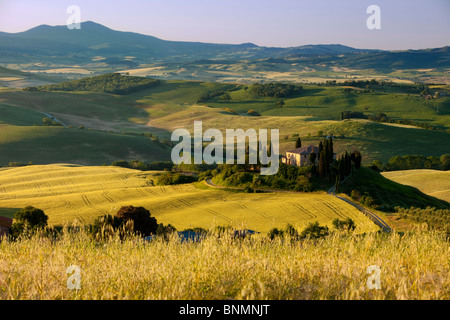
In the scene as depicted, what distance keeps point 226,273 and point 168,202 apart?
48.3m

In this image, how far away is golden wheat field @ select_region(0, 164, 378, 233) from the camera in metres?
45.5

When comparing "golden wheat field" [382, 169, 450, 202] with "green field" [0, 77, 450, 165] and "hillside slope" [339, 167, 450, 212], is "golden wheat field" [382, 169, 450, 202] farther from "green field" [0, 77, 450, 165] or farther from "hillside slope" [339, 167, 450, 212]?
"green field" [0, 77, 450, 165]

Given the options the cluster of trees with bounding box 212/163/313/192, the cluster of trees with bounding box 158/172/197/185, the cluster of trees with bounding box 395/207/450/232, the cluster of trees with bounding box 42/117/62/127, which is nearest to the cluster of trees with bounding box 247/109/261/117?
the cluster of trees with bounding box 42/117/62/127

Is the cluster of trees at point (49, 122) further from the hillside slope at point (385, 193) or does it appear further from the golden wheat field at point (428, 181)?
the hillside slope at point (385, 193)

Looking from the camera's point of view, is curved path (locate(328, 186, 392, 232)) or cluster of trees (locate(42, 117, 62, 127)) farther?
cluster of trees (locate(42, 117, 62, 127))

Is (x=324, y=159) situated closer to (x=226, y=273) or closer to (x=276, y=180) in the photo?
(x=276, y=180)

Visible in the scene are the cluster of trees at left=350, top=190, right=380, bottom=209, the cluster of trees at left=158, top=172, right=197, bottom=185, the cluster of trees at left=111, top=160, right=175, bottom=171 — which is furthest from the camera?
the cluster of trees at left=111, top=160, right=175, bottom=171

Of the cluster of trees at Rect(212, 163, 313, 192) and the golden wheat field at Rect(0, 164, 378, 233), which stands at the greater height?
the cluster of trees at Rect(212, 163, 313, 192)

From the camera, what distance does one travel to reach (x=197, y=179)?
240 feet

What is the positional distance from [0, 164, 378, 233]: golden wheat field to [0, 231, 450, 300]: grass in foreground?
25.9 m

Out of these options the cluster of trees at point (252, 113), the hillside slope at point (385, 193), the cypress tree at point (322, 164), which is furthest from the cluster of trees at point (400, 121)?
the cypress tree at point (322, 164)

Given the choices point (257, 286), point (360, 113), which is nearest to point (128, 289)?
point (257, 286)
